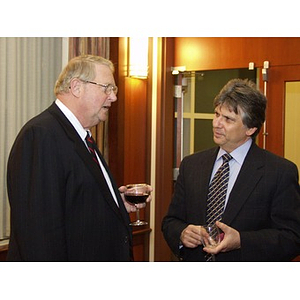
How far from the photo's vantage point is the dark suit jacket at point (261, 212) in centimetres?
208

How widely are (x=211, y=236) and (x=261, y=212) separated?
0.33 meters

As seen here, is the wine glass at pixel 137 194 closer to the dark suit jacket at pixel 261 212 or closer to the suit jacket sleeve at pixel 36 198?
the dark suit jacket at pixel 261 212

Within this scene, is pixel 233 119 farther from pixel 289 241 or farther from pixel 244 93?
pixel 289 241

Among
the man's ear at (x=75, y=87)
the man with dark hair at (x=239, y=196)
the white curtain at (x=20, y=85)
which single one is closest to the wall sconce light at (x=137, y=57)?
the white curtain at (x=20, y=85)

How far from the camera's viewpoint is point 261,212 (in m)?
2.12

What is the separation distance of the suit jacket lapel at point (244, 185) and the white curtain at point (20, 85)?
5.24 ft

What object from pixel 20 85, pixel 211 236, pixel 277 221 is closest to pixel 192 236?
pixel 211 236

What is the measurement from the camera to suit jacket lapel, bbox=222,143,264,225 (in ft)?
6.91

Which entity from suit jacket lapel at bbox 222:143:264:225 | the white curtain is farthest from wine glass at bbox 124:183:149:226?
the white curtain

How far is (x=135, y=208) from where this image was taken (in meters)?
2.31

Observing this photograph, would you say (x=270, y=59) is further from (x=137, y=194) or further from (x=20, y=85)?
(x=137, y=194)

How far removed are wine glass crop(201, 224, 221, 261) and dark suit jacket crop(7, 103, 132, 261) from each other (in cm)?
34

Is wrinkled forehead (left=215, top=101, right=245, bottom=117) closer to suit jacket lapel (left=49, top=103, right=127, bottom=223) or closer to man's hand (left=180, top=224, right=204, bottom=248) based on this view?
man's hand (left=180, top=224, right=204, bottom=248)
